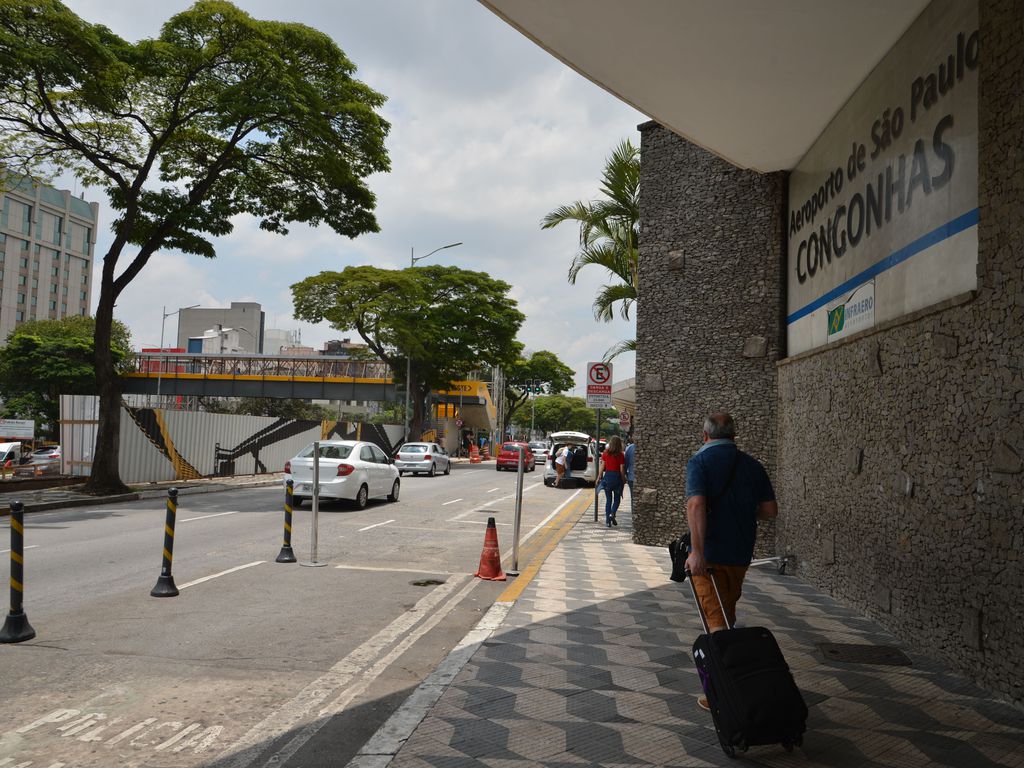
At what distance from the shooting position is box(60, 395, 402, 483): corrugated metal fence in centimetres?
2167

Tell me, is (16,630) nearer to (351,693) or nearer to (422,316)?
(351,693)

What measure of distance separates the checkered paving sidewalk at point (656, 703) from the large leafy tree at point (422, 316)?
3571 cm

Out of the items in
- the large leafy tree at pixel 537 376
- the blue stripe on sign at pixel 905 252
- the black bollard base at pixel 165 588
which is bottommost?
the black bollard base at pixel 165 588

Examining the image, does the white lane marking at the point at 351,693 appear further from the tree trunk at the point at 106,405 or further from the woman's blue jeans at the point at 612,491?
the tree trunk at the point at 106,405

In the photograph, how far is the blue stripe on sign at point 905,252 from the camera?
557 centimetres

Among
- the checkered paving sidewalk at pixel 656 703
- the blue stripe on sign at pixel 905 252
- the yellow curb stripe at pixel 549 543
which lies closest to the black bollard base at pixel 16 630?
the checkered paving sidewalk at pixel 656 703

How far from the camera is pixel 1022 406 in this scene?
4.64 meters

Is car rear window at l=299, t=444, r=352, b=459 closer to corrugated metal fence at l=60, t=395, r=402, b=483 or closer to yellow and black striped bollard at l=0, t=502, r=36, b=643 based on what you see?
corrugated metal fence at l=60, t=395, r=402, b=483

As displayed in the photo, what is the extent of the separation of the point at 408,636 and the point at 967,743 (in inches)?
158

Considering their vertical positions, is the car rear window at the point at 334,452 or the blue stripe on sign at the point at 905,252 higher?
the blue stripe on sign at the point at 905,252

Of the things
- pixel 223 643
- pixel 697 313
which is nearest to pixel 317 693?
pixel 223 643

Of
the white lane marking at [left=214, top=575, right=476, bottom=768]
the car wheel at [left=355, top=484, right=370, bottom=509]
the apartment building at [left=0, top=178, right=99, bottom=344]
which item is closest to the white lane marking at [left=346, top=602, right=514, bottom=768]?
the white lane marking at [left=214, top=575, right=476, bottom=768]

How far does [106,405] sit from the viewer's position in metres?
18.7

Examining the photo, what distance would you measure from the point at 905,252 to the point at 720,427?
9.95 ft
